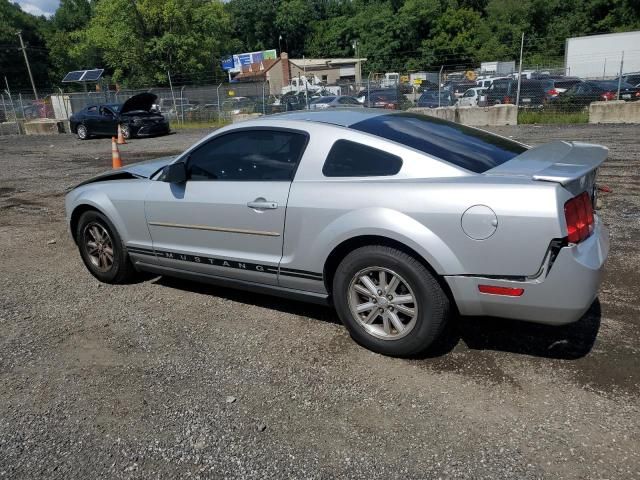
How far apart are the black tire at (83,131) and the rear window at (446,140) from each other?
2093cm

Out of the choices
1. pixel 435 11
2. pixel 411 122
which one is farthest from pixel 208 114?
pixel 435 11

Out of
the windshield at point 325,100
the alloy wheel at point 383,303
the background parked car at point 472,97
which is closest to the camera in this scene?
the alloy wheel at point 383,303

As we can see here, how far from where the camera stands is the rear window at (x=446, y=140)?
3383 mm

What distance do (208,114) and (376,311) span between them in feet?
80.8

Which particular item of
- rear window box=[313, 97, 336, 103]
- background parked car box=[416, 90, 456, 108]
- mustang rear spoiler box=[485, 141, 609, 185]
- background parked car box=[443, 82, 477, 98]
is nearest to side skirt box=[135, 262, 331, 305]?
mustang rear spoiler box=[485, 141, 609, 185]

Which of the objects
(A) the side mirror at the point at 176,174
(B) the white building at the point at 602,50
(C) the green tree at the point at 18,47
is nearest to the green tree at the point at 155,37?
(C) the green tree at the point at 18,47

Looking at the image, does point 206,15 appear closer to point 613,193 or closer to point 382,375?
point 613,193

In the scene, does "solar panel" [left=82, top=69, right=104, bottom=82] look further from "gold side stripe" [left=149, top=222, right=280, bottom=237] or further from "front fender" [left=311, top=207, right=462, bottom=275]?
"front fender" [left=311, top=207, right=462, bottom=275]

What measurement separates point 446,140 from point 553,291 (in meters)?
1.30

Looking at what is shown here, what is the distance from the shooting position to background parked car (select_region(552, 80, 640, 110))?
19.1m

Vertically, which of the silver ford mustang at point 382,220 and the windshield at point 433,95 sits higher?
the silver ford mustang at point 382,220

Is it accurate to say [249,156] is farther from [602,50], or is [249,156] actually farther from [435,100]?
[602,50]

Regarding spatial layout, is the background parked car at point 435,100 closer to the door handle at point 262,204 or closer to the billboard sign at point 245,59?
the door handle at point 262,204

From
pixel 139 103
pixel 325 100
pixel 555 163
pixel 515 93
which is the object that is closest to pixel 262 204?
pixel 555 163
